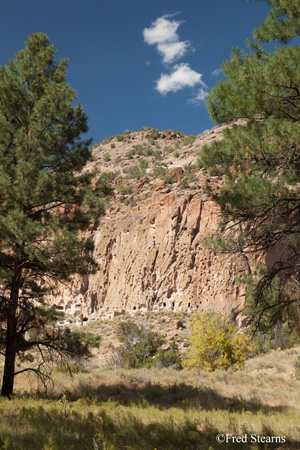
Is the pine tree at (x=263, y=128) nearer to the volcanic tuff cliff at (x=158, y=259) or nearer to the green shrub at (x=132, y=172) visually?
the volcanic tuff cliff at (x=158, y=259)

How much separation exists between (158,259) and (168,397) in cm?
2300

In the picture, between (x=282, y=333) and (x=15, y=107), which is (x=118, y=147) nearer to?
(x=282, y=333)

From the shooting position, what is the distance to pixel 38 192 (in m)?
8.16

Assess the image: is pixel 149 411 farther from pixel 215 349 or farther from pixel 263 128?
pixel 215 349

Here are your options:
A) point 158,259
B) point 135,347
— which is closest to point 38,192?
point 135,347

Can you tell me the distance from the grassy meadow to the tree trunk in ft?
1.57

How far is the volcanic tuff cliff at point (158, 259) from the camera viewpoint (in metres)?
30.0

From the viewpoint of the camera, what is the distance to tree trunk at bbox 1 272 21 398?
27.8 feet

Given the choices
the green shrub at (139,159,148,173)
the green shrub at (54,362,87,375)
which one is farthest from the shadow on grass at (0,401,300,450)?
the green shrub at (139,159,148,173)

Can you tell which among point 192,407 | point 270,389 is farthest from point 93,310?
point 192,407

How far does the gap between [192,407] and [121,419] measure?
3.07 m

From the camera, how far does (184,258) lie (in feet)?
105

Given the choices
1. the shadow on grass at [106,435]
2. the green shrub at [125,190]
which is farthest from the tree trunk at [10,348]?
the green shrub at [125,190]

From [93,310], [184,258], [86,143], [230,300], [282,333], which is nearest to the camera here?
[86,143]
